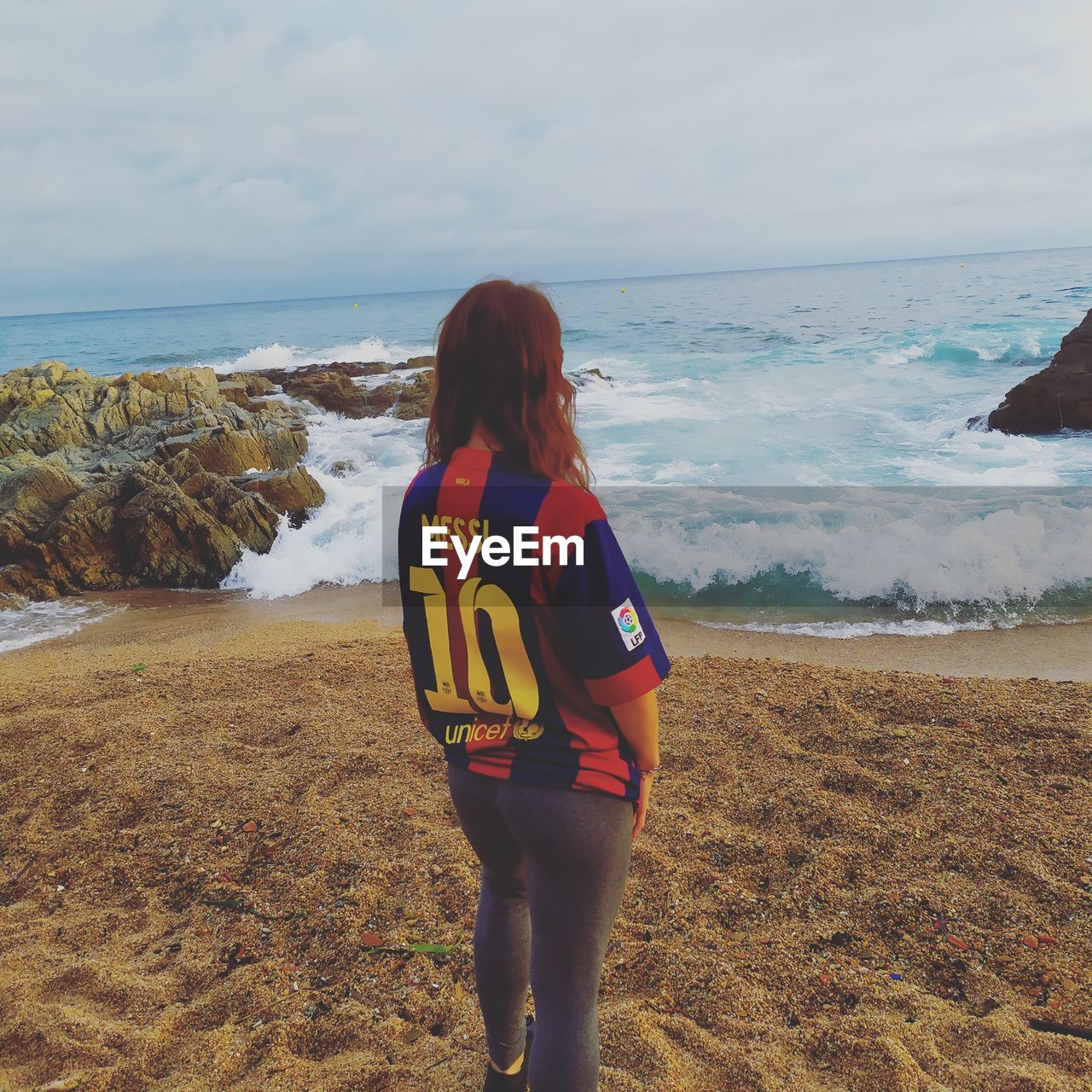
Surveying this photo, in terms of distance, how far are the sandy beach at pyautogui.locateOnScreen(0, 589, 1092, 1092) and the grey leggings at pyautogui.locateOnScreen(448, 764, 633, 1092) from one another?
724mm

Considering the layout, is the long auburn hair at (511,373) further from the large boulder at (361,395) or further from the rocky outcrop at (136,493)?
the large boulder at (361,395)

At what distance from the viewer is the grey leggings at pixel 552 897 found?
1.40 m

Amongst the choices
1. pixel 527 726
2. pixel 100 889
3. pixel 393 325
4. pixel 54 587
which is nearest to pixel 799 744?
pixel 527 726

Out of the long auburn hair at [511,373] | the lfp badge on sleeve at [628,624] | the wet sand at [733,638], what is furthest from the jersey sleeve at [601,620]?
the wet sand at [733,638]

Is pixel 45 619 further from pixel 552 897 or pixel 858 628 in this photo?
pixel 552 897

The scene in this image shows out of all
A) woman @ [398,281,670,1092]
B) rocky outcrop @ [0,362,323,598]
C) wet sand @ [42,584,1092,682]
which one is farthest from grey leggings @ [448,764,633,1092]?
rocky outcrop @ [0,362,323,598]

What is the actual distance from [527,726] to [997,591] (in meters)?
6.65

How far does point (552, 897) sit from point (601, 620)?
0.54m

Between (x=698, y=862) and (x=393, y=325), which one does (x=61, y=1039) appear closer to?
(x=698, y=862)

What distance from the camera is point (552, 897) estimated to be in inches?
56.3

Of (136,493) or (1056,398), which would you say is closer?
(136,493)

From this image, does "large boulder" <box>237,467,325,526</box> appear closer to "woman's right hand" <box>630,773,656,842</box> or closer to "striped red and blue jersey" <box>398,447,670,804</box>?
"striped red and blue jersey" <box>398,447,670,804</box>

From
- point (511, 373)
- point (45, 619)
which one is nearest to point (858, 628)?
point (511, 373)

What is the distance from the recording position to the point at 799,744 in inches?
157
